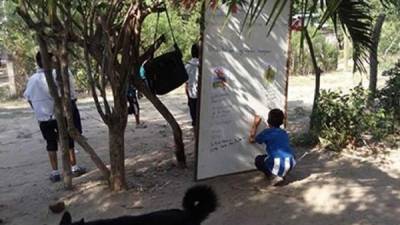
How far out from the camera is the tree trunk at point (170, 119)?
6257 mm

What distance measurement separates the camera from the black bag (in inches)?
239

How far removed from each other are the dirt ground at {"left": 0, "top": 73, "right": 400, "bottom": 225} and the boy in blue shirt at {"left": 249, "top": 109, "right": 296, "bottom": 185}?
16cm

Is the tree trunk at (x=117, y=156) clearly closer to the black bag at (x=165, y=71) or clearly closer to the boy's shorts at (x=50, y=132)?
the black bag at (x=165, y=71)

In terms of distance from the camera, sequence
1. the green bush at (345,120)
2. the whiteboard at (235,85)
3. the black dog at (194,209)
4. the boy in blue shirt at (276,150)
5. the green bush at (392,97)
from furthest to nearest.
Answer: the green bush at (392,97) < the green bush at (345,120) < the boy in blue shirt at (276,150) < the whiteboard at (235,85) < the black dog at (194,209)

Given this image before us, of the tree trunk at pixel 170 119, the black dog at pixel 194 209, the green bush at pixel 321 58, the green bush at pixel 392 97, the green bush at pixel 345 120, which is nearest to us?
the black dog at pixel 194 209

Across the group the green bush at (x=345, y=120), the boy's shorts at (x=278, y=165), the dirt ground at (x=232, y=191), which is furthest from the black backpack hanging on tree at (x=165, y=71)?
the green bush at (x=345, y=120)

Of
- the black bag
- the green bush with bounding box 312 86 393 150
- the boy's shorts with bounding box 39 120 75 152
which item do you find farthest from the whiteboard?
the boy's shorts with bounding box 39 120 75 152

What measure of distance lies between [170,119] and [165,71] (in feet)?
2.19

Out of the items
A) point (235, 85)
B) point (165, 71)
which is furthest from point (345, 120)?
point (165, 71)

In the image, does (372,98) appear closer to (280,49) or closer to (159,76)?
(280,49)

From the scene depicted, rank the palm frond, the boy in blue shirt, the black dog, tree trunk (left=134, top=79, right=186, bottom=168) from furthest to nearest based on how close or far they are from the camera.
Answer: tree trunk (left=134, top=79, right=186, bottom=168) → the palm frond → the boy in blue shirt → the black dog

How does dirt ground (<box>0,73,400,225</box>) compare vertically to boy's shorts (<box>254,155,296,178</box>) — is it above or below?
below

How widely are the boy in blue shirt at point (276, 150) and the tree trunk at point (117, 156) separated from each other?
1.38m

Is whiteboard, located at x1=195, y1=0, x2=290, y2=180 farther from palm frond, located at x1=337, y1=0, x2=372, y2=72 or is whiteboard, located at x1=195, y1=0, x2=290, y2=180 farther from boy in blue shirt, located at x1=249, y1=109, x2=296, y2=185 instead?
palm frond, located at x1=337, y1=0, x2=372, y2=72
